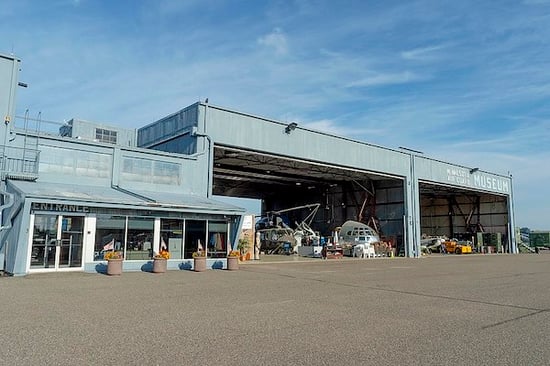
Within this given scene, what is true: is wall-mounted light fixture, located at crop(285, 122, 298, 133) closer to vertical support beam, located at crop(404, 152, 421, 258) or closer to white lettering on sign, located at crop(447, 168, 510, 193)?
vertical support beam, located at crop(404, 152, 421, 258)

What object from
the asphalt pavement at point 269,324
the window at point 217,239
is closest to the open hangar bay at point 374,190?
the window at point 217,239

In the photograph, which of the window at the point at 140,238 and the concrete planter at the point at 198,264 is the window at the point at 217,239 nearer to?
the concrete planter at the point at 198,264

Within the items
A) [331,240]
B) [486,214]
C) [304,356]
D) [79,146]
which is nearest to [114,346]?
[304,356]

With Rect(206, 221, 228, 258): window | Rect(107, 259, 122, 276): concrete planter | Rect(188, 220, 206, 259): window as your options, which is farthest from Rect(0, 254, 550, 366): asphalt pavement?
Rect(206, 221, 228, 258): window

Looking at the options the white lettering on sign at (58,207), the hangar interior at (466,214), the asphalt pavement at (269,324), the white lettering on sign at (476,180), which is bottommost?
the asphalt pavement at (269,324)

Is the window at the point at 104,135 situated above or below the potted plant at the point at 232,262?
above

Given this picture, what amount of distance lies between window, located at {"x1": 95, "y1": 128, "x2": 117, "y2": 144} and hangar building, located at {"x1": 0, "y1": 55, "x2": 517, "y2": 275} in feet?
0.23

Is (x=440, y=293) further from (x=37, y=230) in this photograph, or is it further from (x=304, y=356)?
(x=37, y=230)

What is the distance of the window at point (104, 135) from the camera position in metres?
31.2

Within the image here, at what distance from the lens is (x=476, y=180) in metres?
50.5

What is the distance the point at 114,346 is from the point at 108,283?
9.04 meters

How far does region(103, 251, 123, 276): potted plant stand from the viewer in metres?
17.9

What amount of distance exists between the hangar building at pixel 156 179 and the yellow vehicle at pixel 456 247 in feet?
32.0

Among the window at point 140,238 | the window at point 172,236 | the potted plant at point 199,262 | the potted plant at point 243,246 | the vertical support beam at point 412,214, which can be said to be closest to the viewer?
the window at point 140,238
